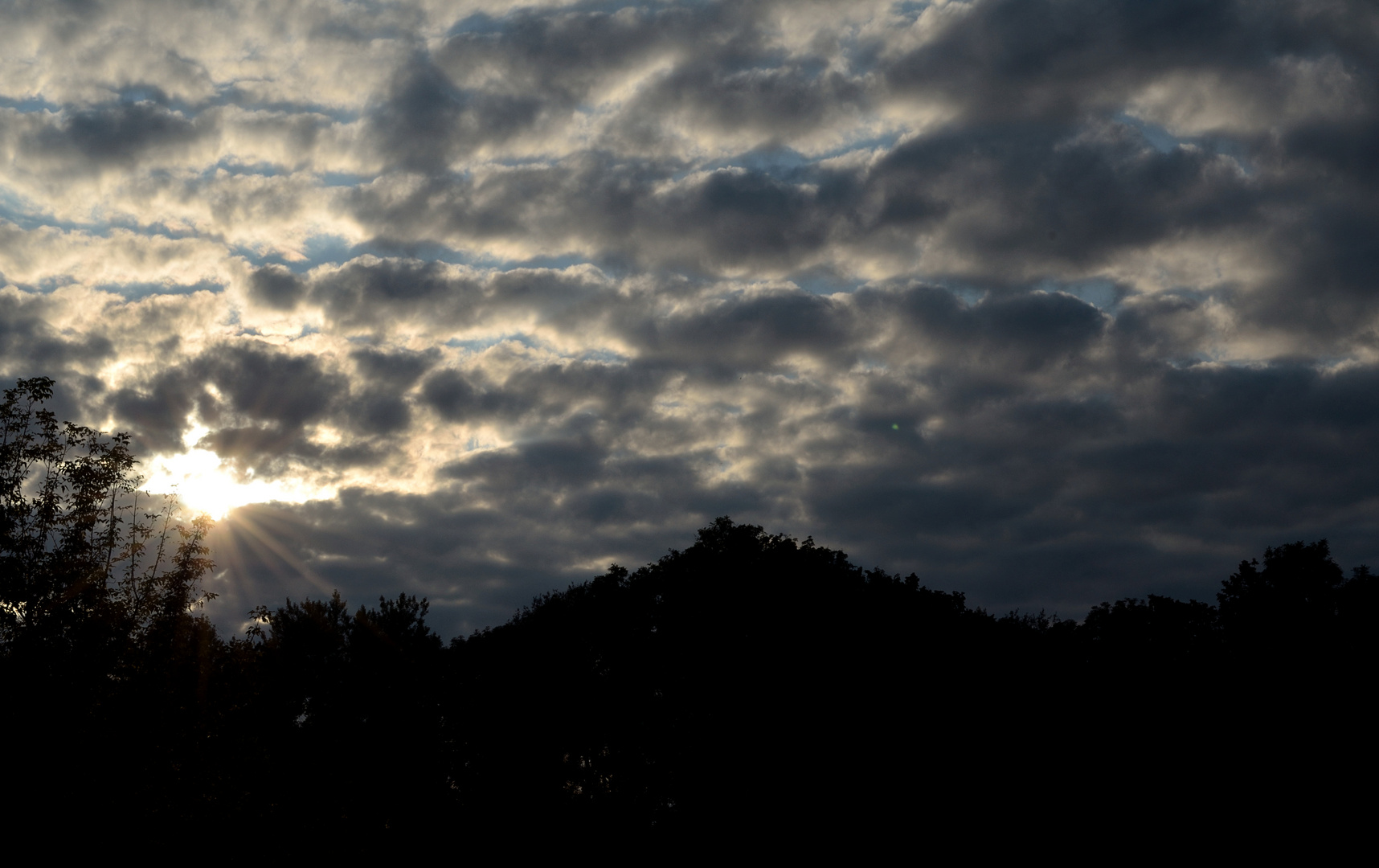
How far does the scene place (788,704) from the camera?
54906 mm

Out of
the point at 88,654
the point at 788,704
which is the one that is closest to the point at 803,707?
the point at 788,704

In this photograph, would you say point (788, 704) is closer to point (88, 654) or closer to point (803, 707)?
point (803, 707)

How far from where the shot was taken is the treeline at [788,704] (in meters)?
48.4

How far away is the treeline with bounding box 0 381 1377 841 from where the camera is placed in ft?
159

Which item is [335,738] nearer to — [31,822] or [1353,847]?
[31,822]

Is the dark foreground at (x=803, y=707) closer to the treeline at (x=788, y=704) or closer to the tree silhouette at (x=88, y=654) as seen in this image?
the treeline at (x=788, y=704)

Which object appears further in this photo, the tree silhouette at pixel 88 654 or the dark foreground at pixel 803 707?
the dark foreground at pixel 803 707

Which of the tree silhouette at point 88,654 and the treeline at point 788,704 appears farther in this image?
the treeline at point 788,704

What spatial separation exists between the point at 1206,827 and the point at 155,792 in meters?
45.6

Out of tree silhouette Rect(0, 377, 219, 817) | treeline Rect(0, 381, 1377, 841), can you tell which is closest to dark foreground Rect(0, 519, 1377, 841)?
treeline Rect(0, 381, 1377, 841)

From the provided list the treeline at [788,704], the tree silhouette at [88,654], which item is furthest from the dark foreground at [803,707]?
the tree silhouette at [88,654]

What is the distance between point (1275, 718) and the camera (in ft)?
155

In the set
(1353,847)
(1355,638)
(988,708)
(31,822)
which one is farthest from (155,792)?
(1355,638)

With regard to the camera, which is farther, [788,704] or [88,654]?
[788,704]
